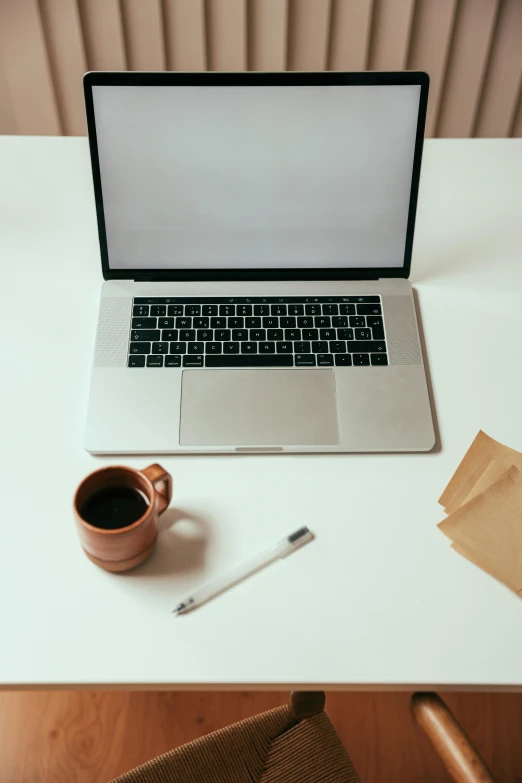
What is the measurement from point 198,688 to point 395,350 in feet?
1.42

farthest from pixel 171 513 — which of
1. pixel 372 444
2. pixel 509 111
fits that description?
pixel 509 111

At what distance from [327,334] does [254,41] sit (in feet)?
3.44

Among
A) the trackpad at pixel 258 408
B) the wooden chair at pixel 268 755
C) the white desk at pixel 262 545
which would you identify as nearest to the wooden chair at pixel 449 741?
the white desk at pixel 262 545

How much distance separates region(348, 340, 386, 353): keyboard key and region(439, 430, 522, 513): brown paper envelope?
15cm

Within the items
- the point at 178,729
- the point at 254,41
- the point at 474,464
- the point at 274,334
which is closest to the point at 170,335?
the point at 274,334

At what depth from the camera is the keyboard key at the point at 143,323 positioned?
0.85m

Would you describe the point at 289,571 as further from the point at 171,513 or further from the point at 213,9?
the point at 213,9

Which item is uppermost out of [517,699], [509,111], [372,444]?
[509,111]

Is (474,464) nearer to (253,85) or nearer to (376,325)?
(376,325)

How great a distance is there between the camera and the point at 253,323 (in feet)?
2.82

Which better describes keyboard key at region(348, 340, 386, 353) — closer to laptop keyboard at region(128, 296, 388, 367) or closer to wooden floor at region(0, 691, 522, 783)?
laptop keyboard at region(128, 296, 388, 367)

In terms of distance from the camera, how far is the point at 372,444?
0.77 meters

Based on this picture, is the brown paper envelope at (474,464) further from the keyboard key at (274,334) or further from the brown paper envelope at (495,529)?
the keyboard key at (274,334)

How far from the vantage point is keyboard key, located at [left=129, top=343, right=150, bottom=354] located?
32.7 inches
